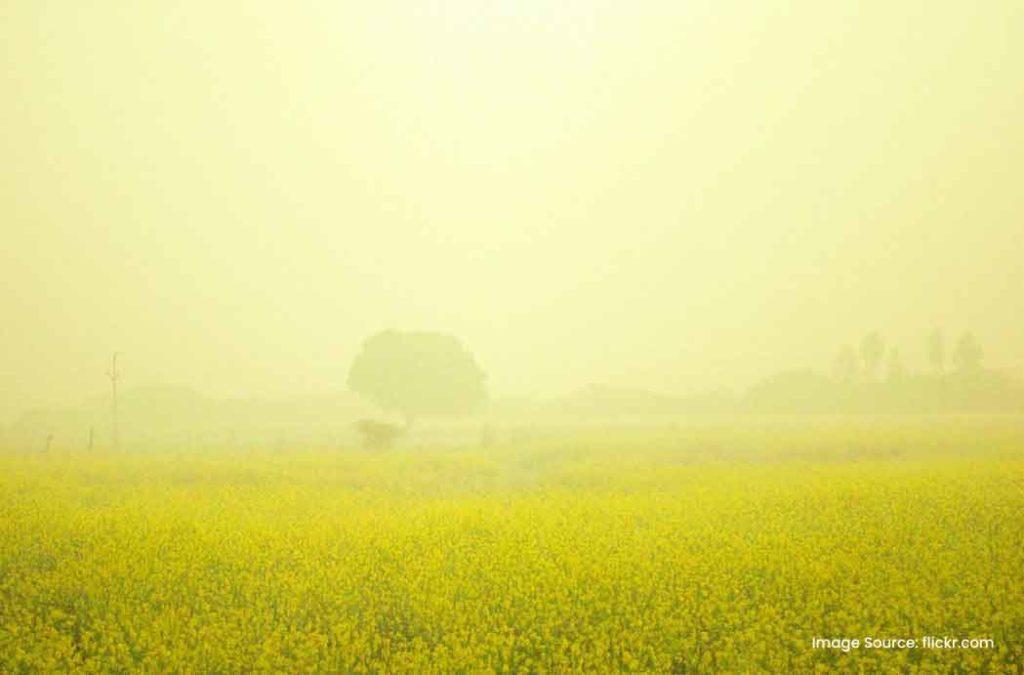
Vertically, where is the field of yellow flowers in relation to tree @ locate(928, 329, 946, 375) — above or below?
below

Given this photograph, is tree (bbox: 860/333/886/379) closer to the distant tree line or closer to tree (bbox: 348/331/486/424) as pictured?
the distant tree line

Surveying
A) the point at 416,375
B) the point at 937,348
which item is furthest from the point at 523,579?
the point at 937,348

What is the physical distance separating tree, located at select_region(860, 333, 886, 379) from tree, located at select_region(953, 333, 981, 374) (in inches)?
325

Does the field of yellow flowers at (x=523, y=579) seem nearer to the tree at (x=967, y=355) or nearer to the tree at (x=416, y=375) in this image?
the tree at (x=416, y=375)

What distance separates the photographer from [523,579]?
12789 mm

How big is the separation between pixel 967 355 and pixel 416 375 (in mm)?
62991

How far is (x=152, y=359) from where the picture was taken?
13312cm

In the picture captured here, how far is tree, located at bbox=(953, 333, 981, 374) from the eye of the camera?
70.4m

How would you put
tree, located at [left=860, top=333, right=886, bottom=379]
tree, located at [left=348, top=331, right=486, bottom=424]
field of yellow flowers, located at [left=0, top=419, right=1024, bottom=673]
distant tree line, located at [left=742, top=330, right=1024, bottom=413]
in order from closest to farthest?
1. field of yellow flowers, located at [left=0, top=419, right=1024, bottom=673]
2. tree, located at [left=348, top=331, right=486, bottom=424]
3. distant tree line, located at [left=742, top=330, right=1024, bottom=413]
4. tree, located at [left=860, top=333, right=886, bottom=379]

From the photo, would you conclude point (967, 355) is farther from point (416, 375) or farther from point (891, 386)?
point (416, 375)

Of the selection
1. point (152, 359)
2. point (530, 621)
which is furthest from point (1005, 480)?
point (152, 359)

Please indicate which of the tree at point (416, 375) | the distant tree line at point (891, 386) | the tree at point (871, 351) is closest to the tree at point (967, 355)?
the distant tree line at point (891, 386)

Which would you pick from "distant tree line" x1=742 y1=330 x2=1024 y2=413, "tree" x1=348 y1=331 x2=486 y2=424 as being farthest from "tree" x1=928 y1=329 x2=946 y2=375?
"tree" x1=348 y1=331 x2=486 y2=424

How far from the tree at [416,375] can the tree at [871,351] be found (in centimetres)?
5127
